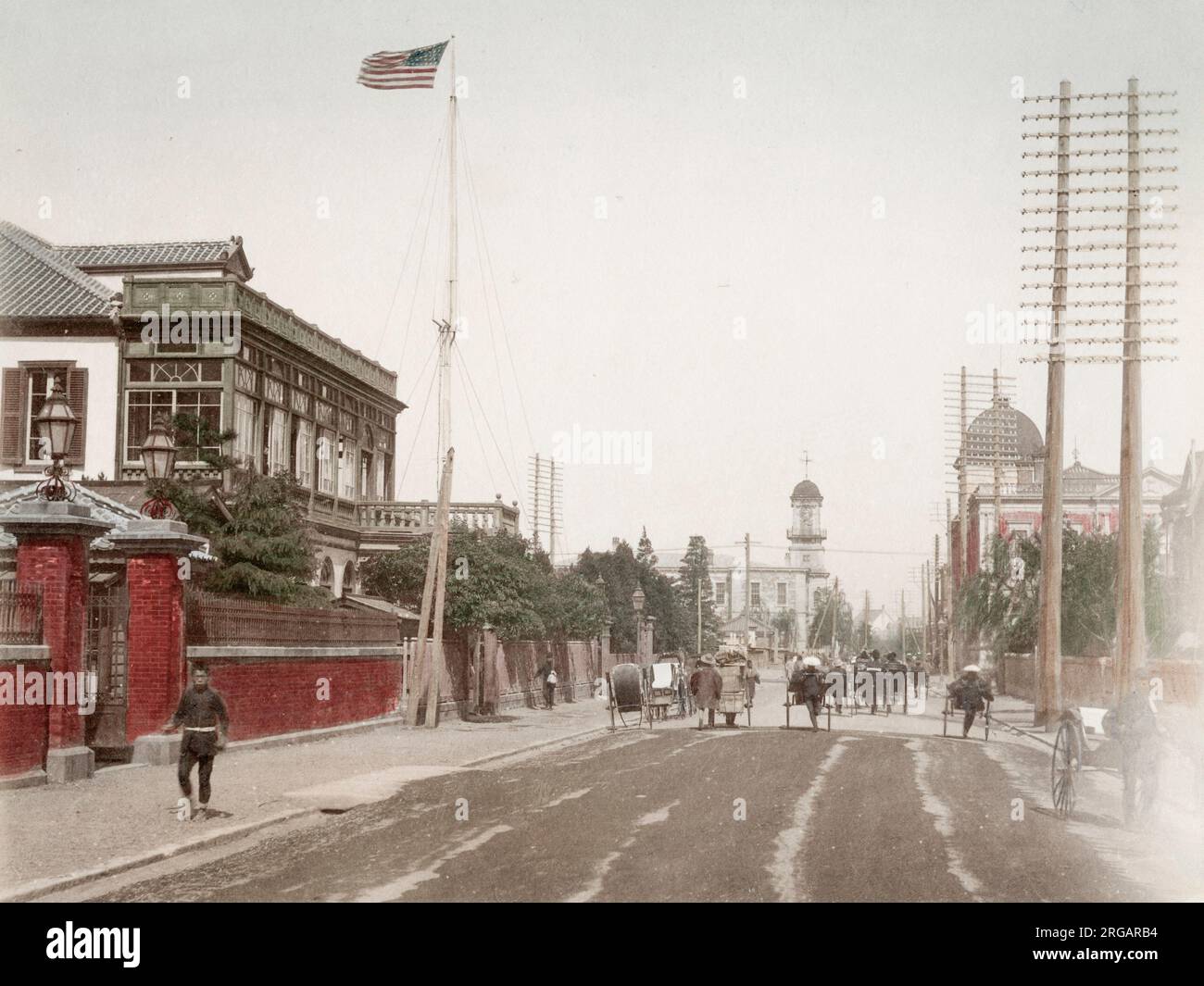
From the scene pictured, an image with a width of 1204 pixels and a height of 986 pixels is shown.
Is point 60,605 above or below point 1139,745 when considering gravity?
above

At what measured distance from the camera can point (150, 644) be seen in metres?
18.2

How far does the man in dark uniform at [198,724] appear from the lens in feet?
41.7

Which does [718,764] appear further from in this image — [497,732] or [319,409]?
[319,409]

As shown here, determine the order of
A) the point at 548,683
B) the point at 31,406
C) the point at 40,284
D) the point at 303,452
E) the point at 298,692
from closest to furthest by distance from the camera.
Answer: the point at 298,692, the point at 31,406, the point at 40,284, the point at 303,452, the point at 548,683

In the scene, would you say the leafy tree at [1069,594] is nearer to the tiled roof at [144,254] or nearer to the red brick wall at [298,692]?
the red brick wall at [298,692]

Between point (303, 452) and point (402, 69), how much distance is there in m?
17.6

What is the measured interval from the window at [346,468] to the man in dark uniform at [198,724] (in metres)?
23.9

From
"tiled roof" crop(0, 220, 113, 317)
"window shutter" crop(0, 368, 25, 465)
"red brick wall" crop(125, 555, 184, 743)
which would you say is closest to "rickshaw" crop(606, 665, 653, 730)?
"window shutter" crop(0, 368, 25, 465)

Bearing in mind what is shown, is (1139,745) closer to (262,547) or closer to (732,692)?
(262,547)

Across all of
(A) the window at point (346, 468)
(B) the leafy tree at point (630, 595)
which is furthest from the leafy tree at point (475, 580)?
(B) the leafy tree at point (630, 595)

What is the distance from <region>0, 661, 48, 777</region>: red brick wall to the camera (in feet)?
46.7

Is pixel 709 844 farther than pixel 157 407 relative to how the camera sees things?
No

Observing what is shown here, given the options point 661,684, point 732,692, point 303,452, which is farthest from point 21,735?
point 661,684

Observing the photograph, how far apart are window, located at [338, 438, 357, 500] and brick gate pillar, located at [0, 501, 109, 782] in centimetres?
2102
